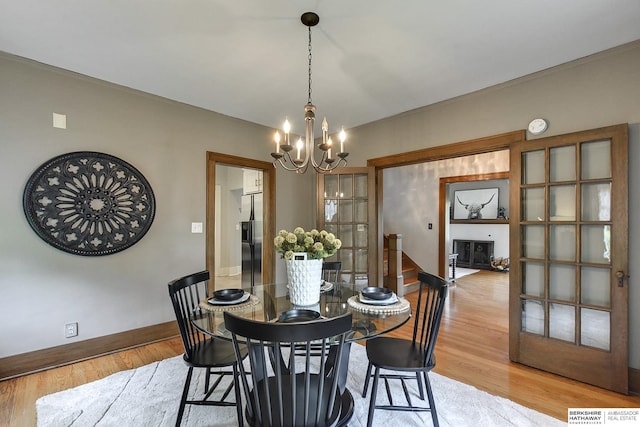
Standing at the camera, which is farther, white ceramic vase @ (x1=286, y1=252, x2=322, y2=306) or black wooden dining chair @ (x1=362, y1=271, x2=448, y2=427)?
white ceramic vase @ (x1=286, y1=252, x2=322, y2=306)

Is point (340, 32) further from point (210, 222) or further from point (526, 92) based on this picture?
point (210, 222)

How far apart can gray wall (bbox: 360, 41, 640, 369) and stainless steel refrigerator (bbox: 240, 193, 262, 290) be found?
8.93 feet

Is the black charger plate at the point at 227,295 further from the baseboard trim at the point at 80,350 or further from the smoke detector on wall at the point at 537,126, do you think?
the smoke detector on wall at the point at 537,126

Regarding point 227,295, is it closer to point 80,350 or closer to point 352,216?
point 80,350

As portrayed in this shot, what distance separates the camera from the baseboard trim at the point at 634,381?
7.06 feet

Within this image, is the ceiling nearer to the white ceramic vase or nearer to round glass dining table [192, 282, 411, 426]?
the white ceramic vase

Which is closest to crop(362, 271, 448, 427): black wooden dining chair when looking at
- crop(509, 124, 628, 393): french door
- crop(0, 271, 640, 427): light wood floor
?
crop(0, 271, 640, 427): light wood floor

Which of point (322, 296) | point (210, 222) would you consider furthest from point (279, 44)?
point (210, 222)

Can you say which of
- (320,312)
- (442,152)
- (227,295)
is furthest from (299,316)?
(442,152)

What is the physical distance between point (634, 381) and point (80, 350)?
455cm

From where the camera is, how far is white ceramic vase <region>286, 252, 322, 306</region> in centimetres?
185

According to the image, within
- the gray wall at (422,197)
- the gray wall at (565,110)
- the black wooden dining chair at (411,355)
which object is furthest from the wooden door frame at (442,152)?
the gray wall at (422,197)

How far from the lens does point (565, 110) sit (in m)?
2.49

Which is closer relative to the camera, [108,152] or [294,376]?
[294,376]
